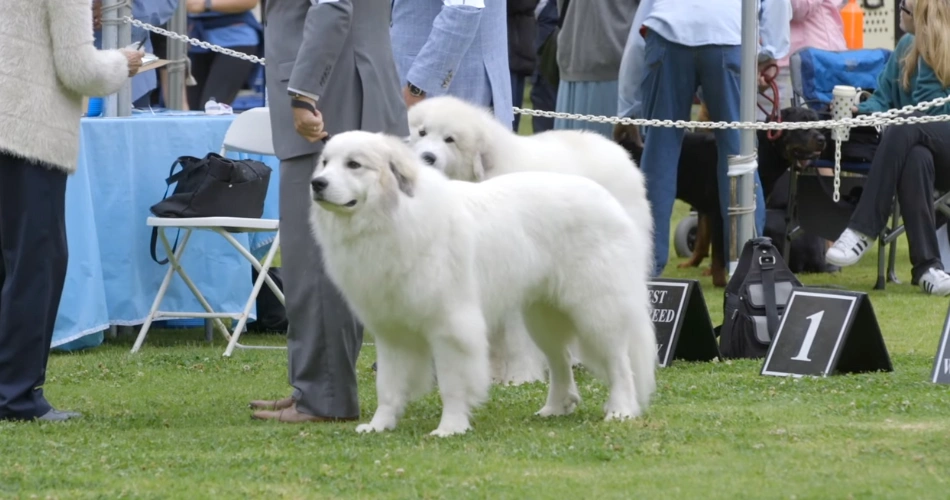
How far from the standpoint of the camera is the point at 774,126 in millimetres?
6883

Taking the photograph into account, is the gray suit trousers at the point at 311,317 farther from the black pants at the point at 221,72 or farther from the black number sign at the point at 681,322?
the black pants at the point at 221,72

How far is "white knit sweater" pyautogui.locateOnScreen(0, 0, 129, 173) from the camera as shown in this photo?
16.2 ft

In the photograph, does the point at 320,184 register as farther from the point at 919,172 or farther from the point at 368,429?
the point at 919,172

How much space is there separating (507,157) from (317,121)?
4.77 feet

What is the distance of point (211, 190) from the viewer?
22.9ft

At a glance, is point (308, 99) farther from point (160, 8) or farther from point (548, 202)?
point (160, 8)

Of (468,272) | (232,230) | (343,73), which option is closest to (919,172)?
(232,230)

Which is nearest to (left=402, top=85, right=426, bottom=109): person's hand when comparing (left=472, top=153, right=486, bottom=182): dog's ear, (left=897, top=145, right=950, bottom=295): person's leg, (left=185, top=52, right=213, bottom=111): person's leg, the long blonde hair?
(left=472, top=153, right=486, bottom=182): dog's ear

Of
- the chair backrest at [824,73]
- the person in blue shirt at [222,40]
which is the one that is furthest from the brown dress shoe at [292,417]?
the chair backrest at [824,73]

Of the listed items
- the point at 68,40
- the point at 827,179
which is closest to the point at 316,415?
Result: the point at 68,40

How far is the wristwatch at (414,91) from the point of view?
6.04 meters

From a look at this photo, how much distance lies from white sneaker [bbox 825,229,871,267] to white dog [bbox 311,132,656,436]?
13.2ft

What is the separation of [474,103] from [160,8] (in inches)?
138

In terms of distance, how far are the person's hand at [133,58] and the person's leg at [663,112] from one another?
12.1ft
